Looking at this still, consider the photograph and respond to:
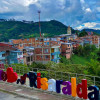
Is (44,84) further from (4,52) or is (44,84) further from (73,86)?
(4,52)

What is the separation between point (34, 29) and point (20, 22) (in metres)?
16.9

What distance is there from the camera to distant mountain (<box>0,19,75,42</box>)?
117m

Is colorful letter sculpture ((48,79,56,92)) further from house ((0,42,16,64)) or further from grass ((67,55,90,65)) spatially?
grass ((67,55,90,65))

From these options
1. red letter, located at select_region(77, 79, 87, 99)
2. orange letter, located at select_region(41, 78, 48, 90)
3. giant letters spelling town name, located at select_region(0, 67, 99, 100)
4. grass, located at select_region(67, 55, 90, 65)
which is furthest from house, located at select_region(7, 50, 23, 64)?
red letter, located at select_region(77, 79, 87, 99)

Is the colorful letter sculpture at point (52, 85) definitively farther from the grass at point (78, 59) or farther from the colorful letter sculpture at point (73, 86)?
the grass at point (78, 59)

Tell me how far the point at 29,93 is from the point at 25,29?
11742 cm

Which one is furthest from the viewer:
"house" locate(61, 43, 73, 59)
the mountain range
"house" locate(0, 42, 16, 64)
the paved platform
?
the mountain range

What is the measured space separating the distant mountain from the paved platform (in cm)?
9893

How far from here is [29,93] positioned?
13.2 m

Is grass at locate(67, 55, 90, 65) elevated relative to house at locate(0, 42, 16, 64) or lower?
lower

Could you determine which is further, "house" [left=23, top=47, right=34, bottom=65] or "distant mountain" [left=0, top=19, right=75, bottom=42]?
"distant mountain" [left=0, top=19, right=75, bottom=42]

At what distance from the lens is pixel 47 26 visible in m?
135

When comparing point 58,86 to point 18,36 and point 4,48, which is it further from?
point 18,36

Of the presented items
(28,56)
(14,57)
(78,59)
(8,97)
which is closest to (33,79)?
(8,97)
